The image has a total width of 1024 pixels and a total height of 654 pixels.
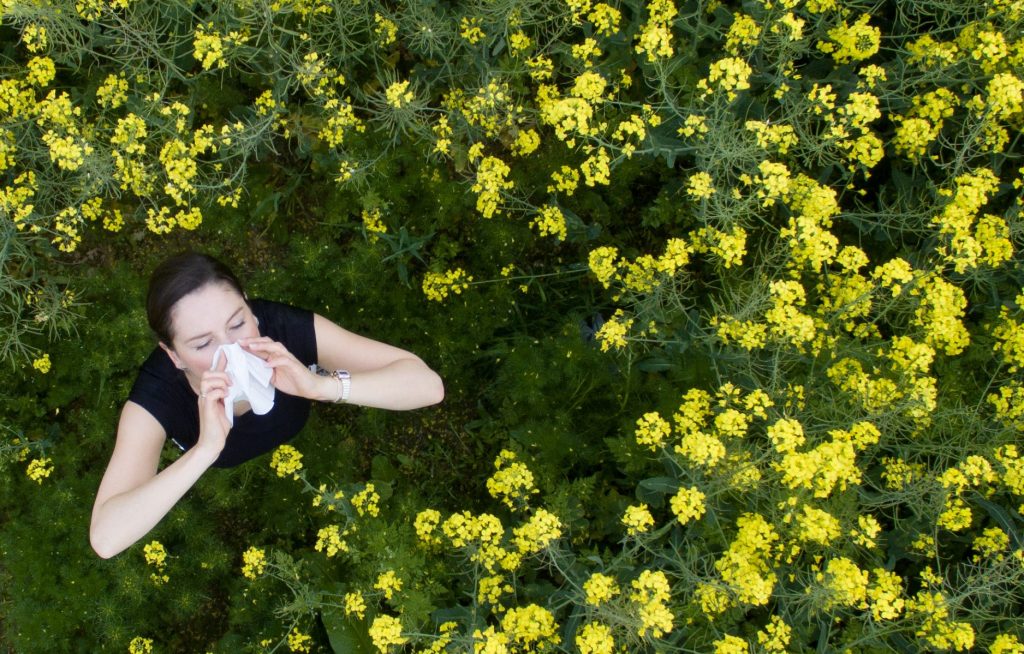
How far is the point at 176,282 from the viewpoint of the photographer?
306 centimetres

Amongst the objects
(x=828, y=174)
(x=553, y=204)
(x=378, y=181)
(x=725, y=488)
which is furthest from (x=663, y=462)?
(x=378, y=181)

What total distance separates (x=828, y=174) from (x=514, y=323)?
234cm

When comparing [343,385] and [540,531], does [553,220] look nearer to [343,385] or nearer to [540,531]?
[343,385]

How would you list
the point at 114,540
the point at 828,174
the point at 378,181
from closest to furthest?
the point at 114,540, the point at 828,174, the point at 378,181

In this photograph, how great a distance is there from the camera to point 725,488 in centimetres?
345

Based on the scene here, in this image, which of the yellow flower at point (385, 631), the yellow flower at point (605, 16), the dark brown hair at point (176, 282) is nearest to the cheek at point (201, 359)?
the dark brown hair at point (176, 282)

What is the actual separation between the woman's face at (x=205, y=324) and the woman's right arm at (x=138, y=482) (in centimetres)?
25

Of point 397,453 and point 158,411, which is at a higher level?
point 158,411

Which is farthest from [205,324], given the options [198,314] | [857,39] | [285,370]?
[857,39]

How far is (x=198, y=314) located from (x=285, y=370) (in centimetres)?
44

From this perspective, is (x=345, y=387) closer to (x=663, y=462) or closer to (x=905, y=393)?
(x=663, y=462)

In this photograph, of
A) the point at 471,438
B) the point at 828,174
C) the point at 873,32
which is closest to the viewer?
the point at 873,32

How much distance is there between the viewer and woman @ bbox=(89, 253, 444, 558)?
9.88 feet

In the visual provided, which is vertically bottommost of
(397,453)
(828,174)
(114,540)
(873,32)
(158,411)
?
(397,453)
